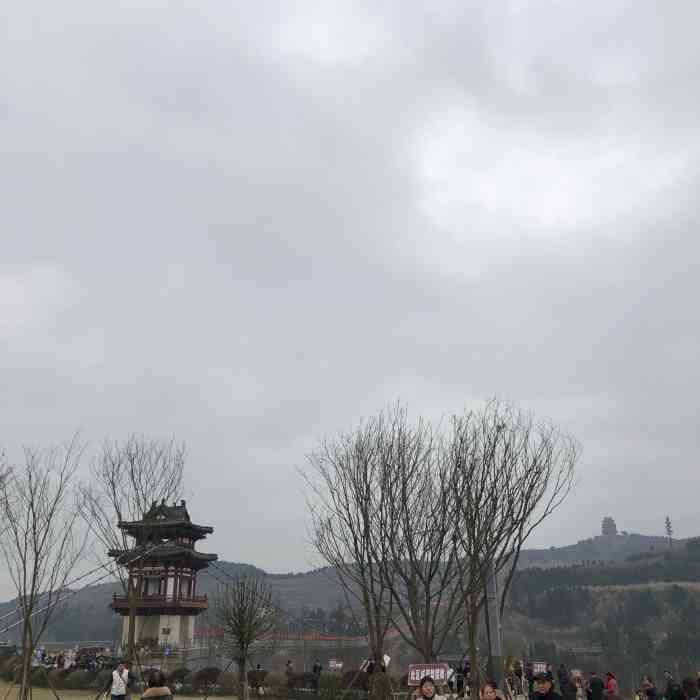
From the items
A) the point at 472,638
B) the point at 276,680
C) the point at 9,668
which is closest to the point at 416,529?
the point at 472,638

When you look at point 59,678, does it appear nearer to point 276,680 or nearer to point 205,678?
point 205,678

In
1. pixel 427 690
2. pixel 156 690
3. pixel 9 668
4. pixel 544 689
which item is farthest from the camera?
pixel 9 668

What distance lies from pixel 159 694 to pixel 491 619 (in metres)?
11.7

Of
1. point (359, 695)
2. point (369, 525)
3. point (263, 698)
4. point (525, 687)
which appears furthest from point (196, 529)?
point (369, 525)

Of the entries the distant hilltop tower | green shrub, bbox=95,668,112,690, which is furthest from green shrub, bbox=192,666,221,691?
the distant hilltop tower

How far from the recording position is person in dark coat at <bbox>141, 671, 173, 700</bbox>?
422 inches

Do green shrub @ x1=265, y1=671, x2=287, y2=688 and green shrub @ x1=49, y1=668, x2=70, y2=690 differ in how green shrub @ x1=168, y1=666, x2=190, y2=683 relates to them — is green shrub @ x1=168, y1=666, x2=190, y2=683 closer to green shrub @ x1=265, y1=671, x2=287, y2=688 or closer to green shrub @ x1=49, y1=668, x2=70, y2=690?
green shrub @ x1=265, y1=671, x2=287, y2=688

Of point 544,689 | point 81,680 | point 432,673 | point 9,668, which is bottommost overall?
point 81,680

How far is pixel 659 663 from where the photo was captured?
101562mm

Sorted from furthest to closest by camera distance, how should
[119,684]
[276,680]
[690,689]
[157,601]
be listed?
1. [157,601]
2. [276,680]
3. [119,684]
4. [690,689]

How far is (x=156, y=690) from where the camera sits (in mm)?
10766

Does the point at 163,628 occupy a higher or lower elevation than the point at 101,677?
higher

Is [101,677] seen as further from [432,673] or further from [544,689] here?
[544,689]

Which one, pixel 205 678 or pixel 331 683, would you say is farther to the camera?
pixel 205 678
